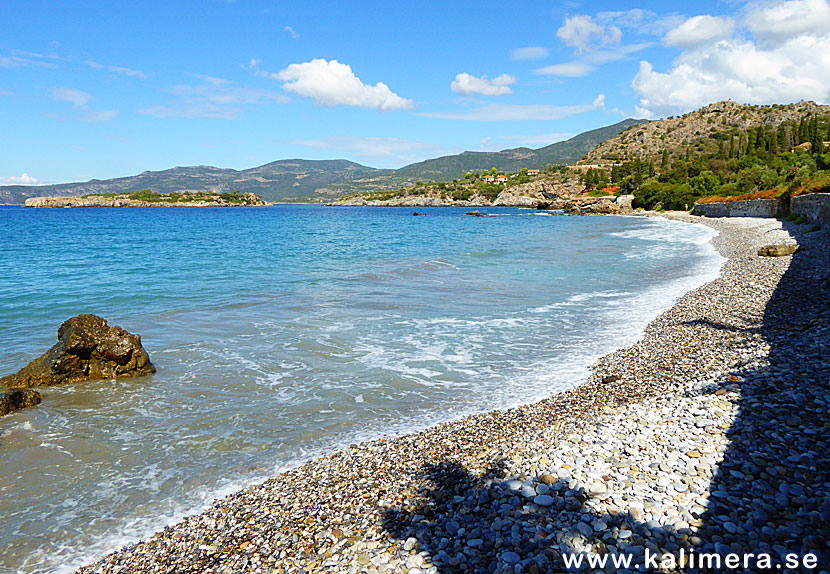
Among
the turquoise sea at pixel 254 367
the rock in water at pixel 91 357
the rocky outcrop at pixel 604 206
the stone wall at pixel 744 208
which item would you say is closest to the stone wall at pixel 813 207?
the stone wall at pixel 744 208

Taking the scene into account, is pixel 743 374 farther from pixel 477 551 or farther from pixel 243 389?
pixel 243 389

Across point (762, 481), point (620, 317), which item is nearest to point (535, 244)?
point (620, 317)

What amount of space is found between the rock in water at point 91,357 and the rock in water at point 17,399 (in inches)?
42.5

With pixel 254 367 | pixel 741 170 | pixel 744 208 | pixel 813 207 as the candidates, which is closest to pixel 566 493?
pixel 254 367

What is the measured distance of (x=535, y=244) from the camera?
1775 inches

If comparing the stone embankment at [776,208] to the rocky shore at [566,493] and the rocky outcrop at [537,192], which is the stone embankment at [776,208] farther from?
the rocky outcrop at [537,192]

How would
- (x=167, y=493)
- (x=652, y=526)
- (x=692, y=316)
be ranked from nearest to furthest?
(x=652, y=526) → (x=167, y=493) → (x=692, y=316)

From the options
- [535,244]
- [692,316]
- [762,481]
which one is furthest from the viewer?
[535,244]

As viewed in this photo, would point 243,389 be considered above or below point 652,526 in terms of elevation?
below

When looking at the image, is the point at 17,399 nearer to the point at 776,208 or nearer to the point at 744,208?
the point at 776,208

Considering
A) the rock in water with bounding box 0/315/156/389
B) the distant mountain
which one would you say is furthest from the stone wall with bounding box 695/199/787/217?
the distant mountain

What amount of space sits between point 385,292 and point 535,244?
26649 millimetres

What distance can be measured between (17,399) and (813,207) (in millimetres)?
45703

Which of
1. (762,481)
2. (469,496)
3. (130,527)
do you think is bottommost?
(130,527)
